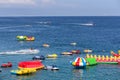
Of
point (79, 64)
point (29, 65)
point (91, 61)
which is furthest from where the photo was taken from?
point (91, 61)

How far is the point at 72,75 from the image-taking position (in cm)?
8994

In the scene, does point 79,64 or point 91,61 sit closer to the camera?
point 79,64

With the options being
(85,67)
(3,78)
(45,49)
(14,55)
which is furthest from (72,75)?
(45,49)

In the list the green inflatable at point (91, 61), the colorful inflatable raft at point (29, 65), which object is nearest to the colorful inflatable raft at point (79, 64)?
the green inflatable at point (91, 61)

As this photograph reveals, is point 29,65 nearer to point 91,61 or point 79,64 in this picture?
point 79,64

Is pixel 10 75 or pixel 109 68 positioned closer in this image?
pixel 10 75

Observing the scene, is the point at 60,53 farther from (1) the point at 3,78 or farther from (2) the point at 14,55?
(1) the point at 3,78

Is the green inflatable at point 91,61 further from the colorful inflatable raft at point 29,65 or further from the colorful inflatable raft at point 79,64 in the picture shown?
the colorful inflatable raft at point 29,65

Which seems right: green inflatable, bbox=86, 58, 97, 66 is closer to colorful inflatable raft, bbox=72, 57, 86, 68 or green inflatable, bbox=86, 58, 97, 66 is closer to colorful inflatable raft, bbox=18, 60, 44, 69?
colorful inflatable raft, bbox=72, 57, 86, 68

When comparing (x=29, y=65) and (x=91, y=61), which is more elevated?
(x=29, y=65)

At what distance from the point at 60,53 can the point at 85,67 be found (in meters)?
30.6

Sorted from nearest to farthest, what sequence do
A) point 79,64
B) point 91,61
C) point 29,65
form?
1. point 29,65
2. point 79,64
3. point 91,61

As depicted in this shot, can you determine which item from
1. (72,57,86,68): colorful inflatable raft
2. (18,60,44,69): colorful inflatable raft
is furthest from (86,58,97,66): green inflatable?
(18,60,44,69): colorful inflatable raft

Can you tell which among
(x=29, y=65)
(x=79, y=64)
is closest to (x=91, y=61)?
(x=79, y=64)
